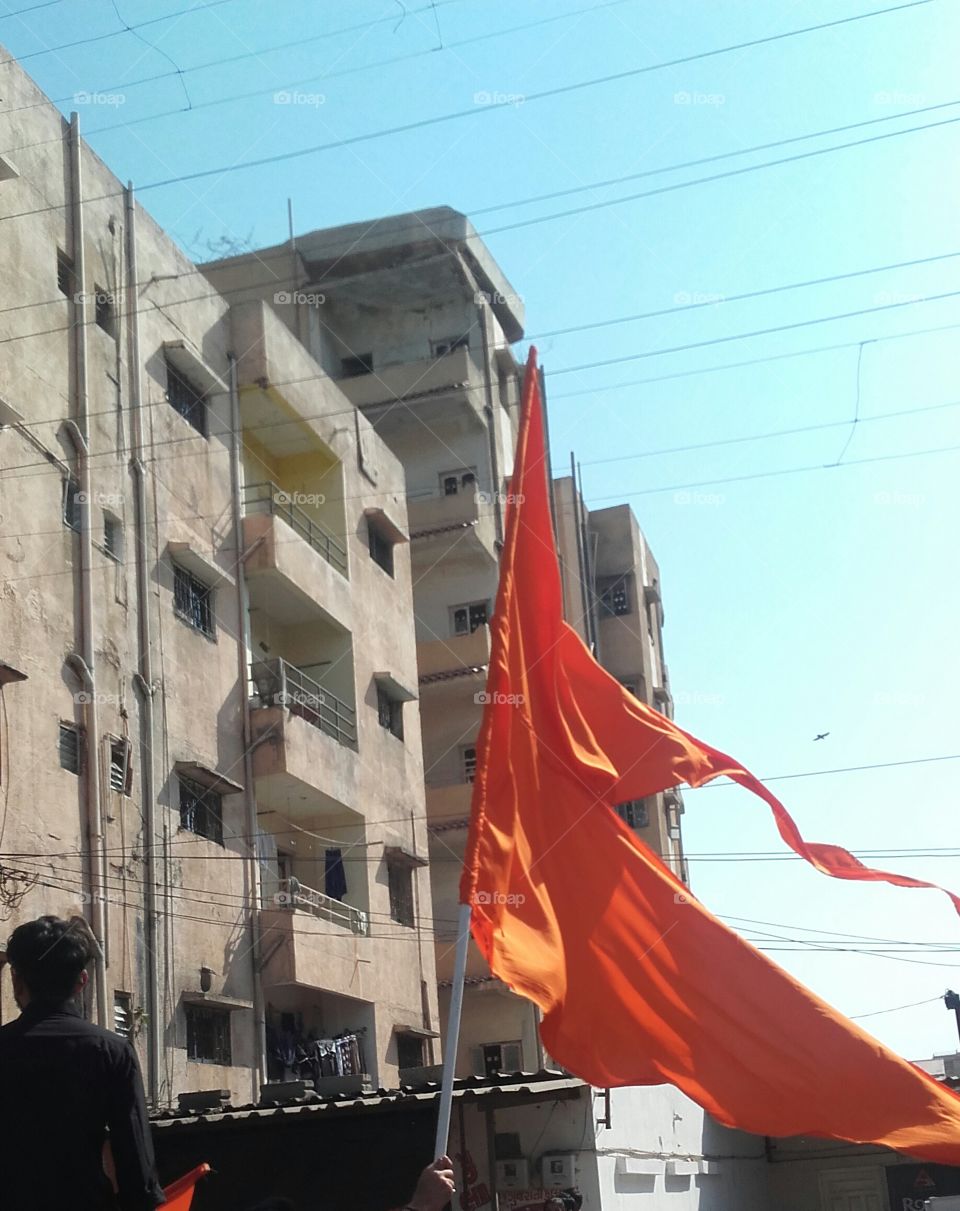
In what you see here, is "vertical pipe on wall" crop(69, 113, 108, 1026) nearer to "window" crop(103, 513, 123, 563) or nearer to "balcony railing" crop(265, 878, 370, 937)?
"window" crop(103, 513, 123, 563)

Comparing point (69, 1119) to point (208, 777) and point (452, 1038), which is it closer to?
point (452, 1038)

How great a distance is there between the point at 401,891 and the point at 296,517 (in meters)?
6.73

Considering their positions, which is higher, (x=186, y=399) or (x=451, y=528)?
(x=451, y=528)

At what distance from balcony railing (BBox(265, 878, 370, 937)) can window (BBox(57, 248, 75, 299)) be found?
340 inches

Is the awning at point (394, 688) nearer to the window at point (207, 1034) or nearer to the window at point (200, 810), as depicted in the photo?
the window at point (200, 810)

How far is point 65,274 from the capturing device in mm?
20422

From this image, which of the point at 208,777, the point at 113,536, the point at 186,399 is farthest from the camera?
the point at 186,399

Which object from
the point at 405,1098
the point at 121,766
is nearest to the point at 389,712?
the point at 121,766

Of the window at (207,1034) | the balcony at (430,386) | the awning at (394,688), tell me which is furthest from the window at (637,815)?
the window at (207,1034)

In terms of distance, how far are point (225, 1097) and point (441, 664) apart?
16.6 meters

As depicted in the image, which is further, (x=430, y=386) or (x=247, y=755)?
(x=430, y=386)

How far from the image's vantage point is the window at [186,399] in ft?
75.9

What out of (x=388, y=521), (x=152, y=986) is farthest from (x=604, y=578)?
(x=152, y=986)

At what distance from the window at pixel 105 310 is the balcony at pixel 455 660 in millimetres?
13048
